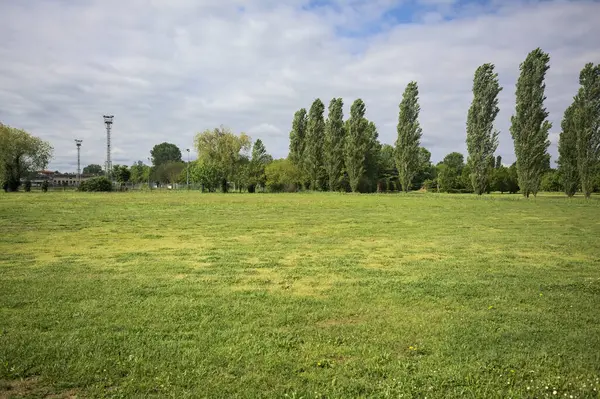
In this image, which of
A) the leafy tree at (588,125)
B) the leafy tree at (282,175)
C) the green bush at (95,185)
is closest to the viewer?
the leafy tree at (588,125)

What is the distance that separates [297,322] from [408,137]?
5808 cm

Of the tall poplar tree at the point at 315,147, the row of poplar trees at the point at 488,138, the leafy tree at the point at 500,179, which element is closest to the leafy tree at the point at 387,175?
the row of poplar trees at the point at 488,138

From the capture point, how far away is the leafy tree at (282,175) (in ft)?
245

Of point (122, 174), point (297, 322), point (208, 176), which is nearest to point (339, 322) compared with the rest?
point (297, 322)

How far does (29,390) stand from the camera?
4066 millimetres

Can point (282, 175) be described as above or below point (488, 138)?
below

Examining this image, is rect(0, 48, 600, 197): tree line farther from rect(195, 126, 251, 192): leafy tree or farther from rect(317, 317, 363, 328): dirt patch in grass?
rect(317, 317, 363, 328): dirt patch in grass

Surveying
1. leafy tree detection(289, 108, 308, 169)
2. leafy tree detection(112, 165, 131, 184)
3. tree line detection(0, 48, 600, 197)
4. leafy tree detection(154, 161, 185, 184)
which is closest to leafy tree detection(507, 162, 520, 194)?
tree line detection(0, 48, 600, 197)

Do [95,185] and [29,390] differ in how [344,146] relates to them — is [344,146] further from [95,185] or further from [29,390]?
[29,390]

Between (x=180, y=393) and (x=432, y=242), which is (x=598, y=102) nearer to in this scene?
(x=432, y=242)

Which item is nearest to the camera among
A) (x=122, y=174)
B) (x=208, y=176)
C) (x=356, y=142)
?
(x=356, y=142)

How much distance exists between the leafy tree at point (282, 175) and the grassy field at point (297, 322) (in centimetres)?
6223

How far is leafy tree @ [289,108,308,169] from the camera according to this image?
253 feet

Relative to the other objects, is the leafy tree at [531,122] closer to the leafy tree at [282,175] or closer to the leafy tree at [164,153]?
the leafy tree at [282,175]
